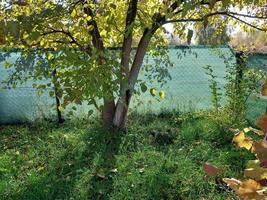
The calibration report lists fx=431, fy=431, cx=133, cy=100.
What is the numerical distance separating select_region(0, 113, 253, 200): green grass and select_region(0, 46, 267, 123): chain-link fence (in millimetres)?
872

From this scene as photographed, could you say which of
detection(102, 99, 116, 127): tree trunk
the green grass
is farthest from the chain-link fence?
detection(102, 99, 116, 127): tree trunk

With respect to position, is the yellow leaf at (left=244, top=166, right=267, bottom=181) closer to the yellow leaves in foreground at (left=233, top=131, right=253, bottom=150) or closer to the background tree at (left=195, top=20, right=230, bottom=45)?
the yellow leaves in foreground at (left=233, top=131, right=253, bottom=150)

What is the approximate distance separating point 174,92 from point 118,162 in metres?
3.05

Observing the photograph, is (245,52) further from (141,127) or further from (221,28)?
(141,127)

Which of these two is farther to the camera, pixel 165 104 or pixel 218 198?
pixel 165 104

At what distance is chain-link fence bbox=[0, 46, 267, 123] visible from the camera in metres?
7.04

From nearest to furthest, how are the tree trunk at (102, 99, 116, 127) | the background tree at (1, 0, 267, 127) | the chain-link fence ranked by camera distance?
the background tree at (1, 0, 267, 127) → the tree trunk at (102, 99, 116, 127) → the chain-link fence

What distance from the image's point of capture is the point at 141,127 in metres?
5.87

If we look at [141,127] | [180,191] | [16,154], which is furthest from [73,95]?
[141,127]

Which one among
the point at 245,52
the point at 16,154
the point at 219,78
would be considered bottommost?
the point at 16,154

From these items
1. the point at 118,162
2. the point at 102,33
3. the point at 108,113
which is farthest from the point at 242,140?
the point at 108,113

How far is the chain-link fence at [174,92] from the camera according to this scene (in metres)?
7.04

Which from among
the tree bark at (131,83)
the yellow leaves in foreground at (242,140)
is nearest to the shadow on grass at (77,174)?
the tree bark at (131,83)

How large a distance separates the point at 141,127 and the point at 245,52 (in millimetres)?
1998
